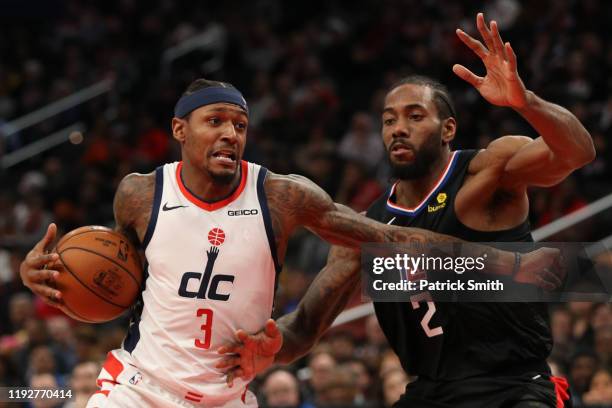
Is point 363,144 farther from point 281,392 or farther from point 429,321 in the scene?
point 429,321

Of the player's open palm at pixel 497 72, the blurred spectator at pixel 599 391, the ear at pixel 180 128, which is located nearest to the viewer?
the player's open palm at pixel 497 72

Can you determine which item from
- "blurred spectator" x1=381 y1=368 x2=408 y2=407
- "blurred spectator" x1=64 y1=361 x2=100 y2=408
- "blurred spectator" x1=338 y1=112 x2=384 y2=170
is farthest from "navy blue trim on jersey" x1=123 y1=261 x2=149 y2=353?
"blurred spectator" x1=338 y1=112 x2=384 y2=170

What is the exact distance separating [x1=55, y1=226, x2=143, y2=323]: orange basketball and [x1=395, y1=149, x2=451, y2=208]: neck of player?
4.87 feet

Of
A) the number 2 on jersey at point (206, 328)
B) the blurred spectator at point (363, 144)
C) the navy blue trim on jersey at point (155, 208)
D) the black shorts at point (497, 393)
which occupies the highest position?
the blurred spectator at point (363, 144)

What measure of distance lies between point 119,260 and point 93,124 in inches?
427

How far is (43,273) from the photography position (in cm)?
463


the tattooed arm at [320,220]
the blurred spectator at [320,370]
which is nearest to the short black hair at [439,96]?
the tattooed arm at [320,220]

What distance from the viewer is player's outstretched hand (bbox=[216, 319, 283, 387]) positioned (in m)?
4.64

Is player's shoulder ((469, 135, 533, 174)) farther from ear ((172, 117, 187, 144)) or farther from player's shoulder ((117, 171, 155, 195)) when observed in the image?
player's shoulder ((117, 171, 155, 195))

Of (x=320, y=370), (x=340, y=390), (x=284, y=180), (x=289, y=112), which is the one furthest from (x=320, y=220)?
(x=289, y=112)

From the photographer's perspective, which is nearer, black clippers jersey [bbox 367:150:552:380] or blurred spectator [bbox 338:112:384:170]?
black clippers jersey [bbox 367:150:552:380]

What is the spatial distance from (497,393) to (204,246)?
1.58 m

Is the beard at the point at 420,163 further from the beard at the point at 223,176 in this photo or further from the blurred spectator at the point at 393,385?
the blurred spectator at the point at 393,385

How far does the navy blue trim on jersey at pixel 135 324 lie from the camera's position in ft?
15.7
